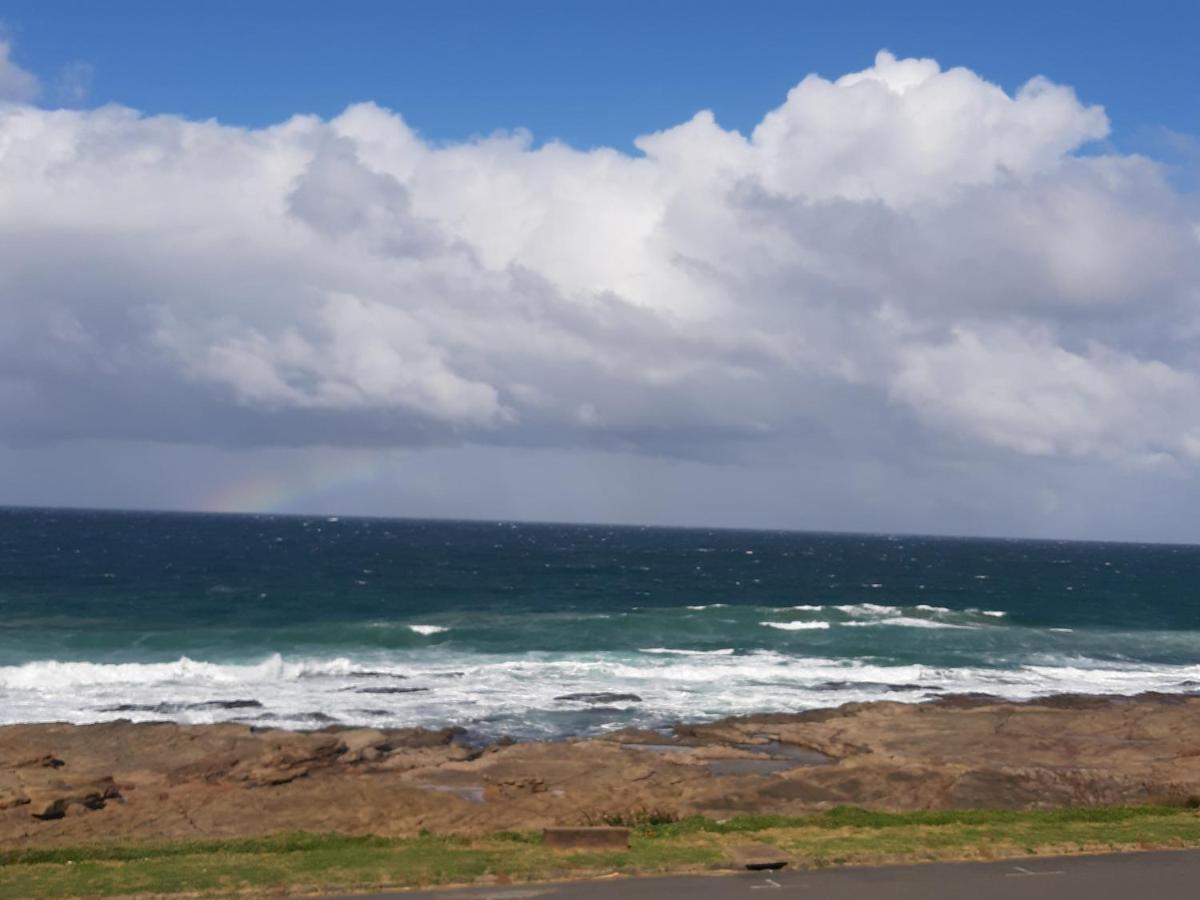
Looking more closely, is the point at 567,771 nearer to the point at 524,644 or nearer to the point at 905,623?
the point at 524,644

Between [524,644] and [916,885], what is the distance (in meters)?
42.3

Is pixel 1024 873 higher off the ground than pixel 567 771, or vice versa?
pixel 1024 873

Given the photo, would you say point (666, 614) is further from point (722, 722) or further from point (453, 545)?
point (453, 545)

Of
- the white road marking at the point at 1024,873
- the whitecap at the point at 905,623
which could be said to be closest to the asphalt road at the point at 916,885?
the white road marking at the point at 1024,873

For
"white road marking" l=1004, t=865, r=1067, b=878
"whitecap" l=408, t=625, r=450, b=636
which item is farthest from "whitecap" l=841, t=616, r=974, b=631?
"white road marking" l=1004, t=865, r=1067, b=878

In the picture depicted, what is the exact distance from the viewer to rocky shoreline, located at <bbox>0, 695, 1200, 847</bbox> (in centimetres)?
2316

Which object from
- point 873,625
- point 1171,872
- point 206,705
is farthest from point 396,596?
point 1171,872

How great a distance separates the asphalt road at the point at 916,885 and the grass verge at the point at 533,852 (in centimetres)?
48

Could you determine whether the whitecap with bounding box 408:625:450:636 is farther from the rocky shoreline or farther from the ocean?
the rocky shoreline

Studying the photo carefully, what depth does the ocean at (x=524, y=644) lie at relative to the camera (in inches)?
1560

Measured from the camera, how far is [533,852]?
16859 mm

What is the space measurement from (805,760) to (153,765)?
1789 centimetres

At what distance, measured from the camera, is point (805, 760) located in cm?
3097

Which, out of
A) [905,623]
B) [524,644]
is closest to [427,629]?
[524,644]
